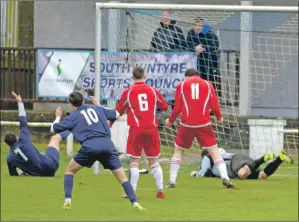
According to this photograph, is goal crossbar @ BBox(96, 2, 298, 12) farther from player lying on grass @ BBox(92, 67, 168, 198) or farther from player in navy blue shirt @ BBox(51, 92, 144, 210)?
player in navy blue shirt @ BBox(51, 92, 144, 210)

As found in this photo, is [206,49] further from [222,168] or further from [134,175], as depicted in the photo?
[134,175]

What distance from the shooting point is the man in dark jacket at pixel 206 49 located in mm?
20703

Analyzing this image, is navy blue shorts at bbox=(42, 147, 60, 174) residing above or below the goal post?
below

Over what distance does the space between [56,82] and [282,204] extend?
9.19m

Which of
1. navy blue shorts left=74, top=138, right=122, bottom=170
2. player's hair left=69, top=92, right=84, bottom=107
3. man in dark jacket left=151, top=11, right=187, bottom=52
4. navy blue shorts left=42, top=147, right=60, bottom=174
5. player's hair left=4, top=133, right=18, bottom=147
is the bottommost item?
navy blue shorts left=42, top=147, right=60, bottom=174

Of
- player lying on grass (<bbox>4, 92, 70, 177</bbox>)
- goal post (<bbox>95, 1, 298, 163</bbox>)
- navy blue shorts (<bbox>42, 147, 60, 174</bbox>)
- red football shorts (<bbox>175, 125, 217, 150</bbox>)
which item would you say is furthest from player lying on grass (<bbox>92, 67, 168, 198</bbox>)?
goal post (<bbox>95, 1, 298, 163</bbox>)

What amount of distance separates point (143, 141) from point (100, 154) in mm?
1737

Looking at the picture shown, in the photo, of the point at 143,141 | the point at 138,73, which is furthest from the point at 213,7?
the point at 143,141

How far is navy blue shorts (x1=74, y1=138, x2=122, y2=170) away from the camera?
46.5ft

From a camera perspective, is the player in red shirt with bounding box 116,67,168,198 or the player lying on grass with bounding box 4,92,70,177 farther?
the player lying on grass with bounding box 4,92,70,177

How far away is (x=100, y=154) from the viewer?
14.2 metres

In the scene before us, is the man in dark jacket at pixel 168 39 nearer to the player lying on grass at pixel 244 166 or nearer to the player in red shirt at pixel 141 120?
the player lying on grass at pixel 244 166

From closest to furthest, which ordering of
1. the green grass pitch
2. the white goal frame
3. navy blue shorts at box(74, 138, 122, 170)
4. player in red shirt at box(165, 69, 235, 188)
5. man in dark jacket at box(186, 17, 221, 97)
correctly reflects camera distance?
the green grass pitch
navy blue shorts at box(74, 138, 122, 170)
player in red shirt at box(165, 69, 235, 188)
the white goal frame
man in dark jacket at box(186, 17, 221, 97)

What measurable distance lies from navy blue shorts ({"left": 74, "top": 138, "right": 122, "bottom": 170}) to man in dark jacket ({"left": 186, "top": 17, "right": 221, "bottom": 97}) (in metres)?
6.64
